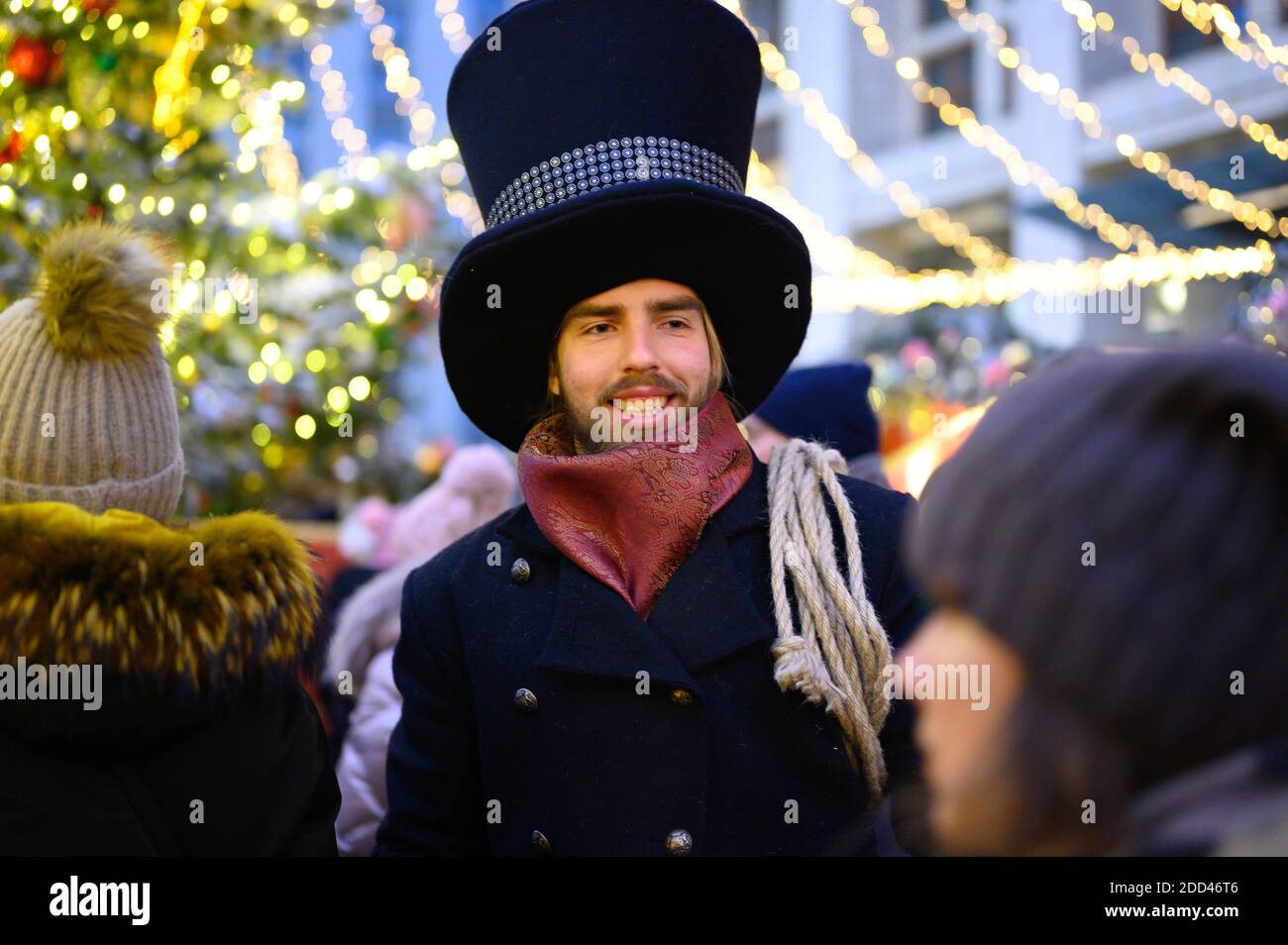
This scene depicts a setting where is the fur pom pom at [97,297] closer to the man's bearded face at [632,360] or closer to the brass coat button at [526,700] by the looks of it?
the man's bearded face at [632,360]

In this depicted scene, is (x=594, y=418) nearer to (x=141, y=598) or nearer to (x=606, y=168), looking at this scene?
(x=606, y=168)

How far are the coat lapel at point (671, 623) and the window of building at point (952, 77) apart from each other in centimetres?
1956

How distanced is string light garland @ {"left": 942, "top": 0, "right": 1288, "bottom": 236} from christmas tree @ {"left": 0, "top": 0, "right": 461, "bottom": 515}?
7025 mm

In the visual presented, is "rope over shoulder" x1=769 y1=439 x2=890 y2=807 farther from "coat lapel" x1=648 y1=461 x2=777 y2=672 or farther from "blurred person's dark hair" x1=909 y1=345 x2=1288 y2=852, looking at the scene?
"blurred person's dark hair" x1=909 y1=345 x2=1288 y2=852

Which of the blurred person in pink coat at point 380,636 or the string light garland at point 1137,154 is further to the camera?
the string light garland at point 1137,154

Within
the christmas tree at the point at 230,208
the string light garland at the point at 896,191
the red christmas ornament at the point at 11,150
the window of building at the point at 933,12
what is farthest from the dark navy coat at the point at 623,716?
the window of building at the point at 933,12

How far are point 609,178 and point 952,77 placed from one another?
2007 centimetres

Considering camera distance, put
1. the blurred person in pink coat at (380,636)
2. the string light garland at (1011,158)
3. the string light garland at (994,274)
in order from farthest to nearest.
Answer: the string light garland at (1011,158) < the string light garland at (994,274) < the blurred person in pink coat at (380,636)

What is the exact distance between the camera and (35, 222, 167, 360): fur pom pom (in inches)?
79.3

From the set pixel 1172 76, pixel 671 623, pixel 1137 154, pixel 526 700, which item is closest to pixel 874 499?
pixel 671 623

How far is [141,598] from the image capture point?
179 cm

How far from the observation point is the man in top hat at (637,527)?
1.97 meters
